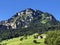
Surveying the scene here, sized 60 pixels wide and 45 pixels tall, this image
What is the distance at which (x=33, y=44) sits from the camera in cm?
11419

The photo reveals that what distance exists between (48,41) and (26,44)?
45.9 feet

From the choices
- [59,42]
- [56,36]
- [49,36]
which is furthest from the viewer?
[49,36]

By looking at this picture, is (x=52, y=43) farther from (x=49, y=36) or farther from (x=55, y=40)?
(x=49, y=36)

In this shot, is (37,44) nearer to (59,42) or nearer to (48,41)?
(48,41)

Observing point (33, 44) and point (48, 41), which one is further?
point (33, 44)

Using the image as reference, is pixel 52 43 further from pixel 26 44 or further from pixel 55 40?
pixel 26 44

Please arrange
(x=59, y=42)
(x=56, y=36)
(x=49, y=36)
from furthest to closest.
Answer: (x=49, y=36) < (x=56, y=36) < (x=59, y=42)

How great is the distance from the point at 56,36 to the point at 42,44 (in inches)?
503

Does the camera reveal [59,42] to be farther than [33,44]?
No

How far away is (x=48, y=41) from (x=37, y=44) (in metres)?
9.56

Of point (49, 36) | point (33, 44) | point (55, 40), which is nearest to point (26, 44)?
point (33, 44)

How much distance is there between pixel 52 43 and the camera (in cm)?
9900

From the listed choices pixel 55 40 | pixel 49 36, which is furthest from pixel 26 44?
pixel 55 40

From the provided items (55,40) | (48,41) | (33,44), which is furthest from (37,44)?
(55,40)
